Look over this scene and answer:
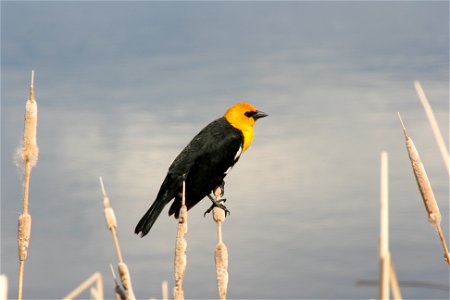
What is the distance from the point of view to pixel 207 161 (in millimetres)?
5238

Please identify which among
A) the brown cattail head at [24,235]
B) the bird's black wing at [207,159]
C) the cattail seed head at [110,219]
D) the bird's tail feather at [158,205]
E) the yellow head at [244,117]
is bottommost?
the cattail seed head at [110,219]

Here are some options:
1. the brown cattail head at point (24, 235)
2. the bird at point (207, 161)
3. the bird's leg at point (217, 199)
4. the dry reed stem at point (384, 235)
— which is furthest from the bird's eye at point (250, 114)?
the dry reed stem at point (384, 235)

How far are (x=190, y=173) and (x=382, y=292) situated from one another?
3.35 metres

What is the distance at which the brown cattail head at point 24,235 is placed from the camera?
2.95 m

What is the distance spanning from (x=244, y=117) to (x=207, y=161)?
0.65 m

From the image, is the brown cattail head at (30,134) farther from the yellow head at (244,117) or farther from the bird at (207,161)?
the yellow head at (244,117)

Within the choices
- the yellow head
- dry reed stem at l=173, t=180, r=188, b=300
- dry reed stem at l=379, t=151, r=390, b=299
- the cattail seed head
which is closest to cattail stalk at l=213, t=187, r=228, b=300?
dry reed stem at l=173, t=180, r=188, b=300

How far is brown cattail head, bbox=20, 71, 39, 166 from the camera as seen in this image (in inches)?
117

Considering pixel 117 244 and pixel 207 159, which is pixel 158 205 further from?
pixel 117 244

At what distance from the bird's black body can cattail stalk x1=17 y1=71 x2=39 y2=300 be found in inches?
73.4

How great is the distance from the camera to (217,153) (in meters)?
5.31

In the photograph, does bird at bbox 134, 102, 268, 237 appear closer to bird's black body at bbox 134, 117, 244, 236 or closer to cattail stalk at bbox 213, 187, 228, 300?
bird's black body at bbox 134, 117, 244, 236

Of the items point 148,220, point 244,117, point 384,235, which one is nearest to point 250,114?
point 244,117

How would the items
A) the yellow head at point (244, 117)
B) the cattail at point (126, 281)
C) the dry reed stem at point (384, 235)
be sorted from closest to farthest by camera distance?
the dry reed stem at point (384, 235) < the cattail at point (126, 281) < the yellow head at point (244, 117)
